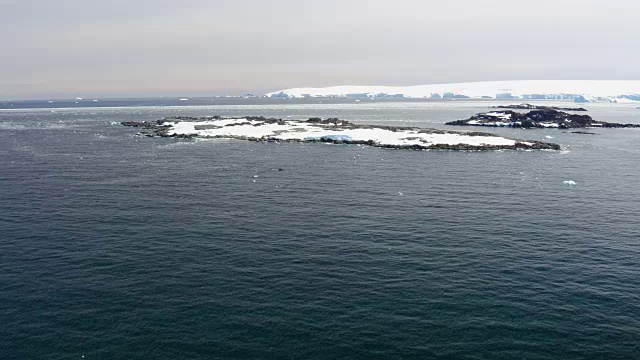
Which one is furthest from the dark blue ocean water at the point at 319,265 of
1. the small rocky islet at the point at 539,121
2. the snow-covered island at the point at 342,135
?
the small rocky islet at the point at 539,121

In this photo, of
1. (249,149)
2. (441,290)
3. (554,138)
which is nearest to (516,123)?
(554,138)

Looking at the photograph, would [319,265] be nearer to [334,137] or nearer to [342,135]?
[334,137]

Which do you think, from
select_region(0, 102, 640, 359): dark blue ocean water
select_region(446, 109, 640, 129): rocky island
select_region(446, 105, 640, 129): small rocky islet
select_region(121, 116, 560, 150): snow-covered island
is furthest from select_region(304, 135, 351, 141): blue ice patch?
select_region(446, 109, 640, 129): rocky island

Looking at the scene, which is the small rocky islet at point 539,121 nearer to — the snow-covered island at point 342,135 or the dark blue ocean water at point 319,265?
the snow-covered island at point 342,135

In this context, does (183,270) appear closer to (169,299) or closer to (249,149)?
(169,299)

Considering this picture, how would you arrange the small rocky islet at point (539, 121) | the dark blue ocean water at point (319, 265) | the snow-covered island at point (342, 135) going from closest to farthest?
the dark blue ocean water at point (319, 265), the snow-covered island at point (342, 135), the small rocky islet at point (539, 121)

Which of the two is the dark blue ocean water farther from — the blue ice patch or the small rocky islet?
the small rocky islet
